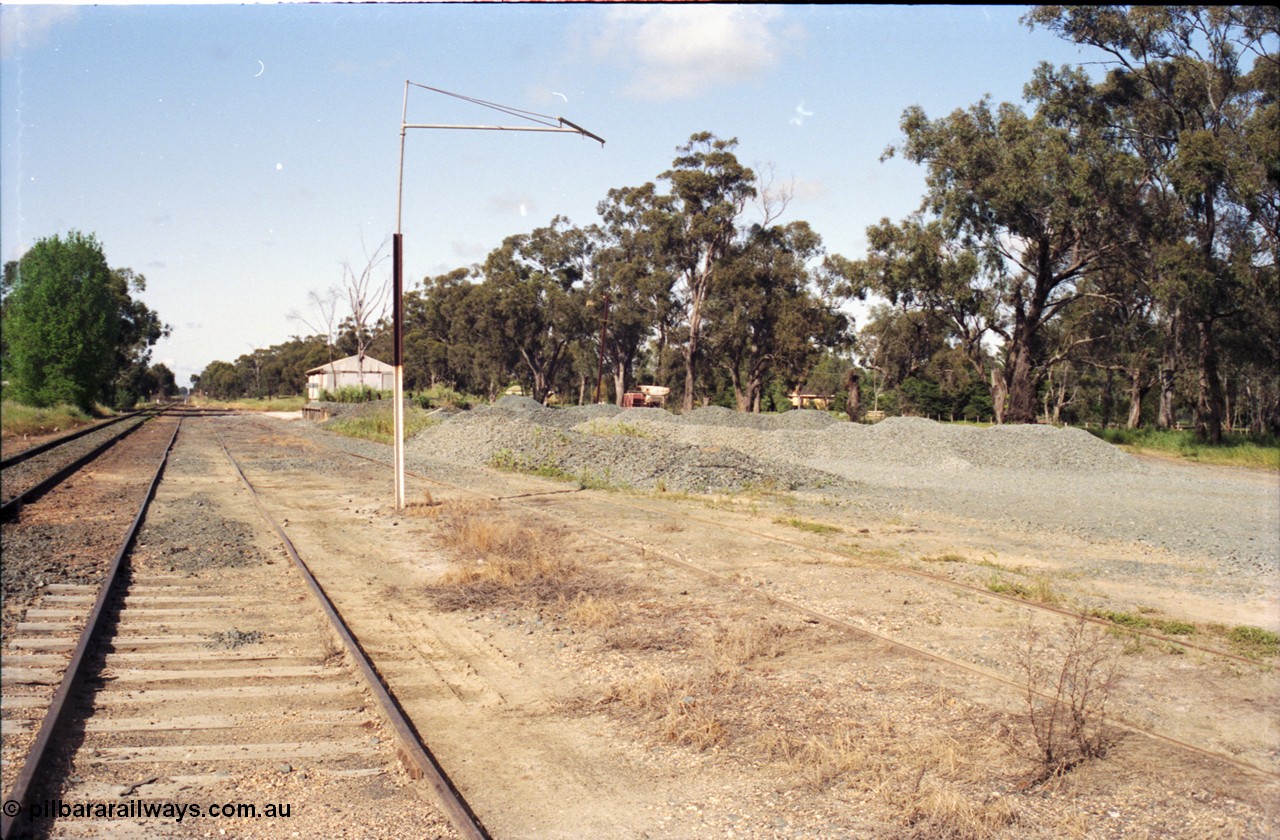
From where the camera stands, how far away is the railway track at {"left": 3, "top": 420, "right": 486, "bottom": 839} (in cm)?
444

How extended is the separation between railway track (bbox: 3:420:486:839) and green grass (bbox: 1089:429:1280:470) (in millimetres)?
32341

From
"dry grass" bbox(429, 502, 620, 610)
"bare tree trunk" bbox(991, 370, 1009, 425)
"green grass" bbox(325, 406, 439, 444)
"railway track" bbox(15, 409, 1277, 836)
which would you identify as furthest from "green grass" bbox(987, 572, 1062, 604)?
"bare tree trunk" bbox(991, 370, 1009, 425)

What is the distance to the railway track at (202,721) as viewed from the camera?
4438 mm

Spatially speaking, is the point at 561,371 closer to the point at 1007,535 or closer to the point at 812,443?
the point at 812,443

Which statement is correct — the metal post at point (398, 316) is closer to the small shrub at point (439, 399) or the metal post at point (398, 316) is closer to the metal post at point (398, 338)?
the metal post at point (398, 338)

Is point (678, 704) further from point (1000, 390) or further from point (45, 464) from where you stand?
point (1000, 390)

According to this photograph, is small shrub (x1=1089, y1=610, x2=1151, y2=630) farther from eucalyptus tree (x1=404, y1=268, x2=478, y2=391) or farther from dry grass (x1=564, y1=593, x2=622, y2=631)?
eucalyptus tree (x1=404, y1=268, x2=478, y2=391)

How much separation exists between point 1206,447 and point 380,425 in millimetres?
33599

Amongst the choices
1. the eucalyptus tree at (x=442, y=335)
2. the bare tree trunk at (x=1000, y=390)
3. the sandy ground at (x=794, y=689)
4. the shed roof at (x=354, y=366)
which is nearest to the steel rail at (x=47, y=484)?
the sandy ground at (x=794, y=689)

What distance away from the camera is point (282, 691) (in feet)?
20.4

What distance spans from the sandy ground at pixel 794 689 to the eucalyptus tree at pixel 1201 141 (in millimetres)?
24314

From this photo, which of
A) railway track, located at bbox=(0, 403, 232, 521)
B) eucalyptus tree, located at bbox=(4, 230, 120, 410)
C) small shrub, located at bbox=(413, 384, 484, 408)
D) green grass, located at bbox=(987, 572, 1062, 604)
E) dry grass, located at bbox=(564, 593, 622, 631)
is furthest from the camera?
small shrub, located at bbox=(413, 384, 484, 408)

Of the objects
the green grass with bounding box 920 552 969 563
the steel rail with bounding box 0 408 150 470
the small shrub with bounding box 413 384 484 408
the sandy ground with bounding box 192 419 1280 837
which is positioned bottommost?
the sandy ground with bounding box 192 419 1280 837

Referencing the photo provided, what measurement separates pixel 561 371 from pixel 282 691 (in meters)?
96.5
